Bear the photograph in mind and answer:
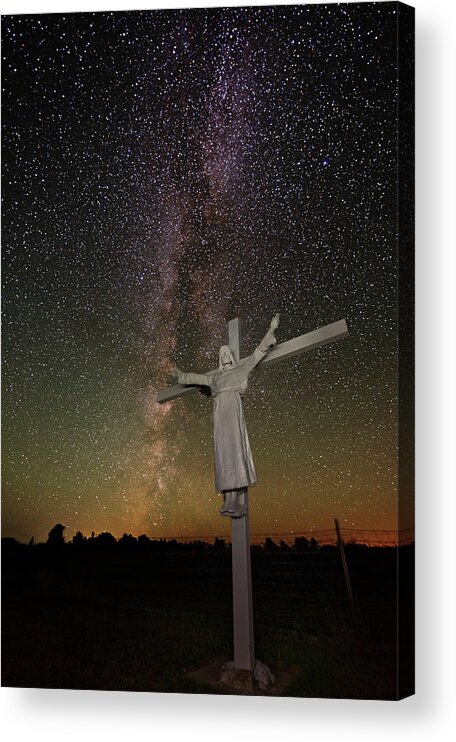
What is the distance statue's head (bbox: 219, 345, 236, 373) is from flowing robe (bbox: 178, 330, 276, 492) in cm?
1

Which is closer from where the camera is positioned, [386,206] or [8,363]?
[386,206]

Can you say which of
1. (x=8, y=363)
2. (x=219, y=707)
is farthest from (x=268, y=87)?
(x=219, y=707)

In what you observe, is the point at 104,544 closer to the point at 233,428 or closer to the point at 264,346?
the point at 233,428

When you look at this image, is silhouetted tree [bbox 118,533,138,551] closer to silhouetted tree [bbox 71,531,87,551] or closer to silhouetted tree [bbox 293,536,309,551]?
silhouetted tree [bbox 71,531,87,551]

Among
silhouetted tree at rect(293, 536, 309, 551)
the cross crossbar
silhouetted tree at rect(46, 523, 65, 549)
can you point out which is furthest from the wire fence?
the cross crossbar

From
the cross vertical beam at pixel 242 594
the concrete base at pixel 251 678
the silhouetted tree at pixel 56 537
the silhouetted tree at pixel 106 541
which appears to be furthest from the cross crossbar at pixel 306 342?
the concrete base at pixel 251 678

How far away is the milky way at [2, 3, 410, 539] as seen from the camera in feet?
19.0

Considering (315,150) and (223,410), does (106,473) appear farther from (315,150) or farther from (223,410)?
(315,150)

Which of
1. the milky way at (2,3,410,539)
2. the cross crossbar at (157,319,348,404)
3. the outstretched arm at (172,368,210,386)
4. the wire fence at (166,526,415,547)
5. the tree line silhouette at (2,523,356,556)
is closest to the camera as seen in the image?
the cross crossbar at (157,319,348,404)

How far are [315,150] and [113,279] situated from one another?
106 cm

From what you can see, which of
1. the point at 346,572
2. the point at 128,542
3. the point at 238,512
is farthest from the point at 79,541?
the point at 346,572

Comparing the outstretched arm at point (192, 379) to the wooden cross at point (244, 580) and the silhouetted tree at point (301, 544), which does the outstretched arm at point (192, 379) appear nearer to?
the wooden cross at point (244, 580)

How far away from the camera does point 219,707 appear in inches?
229

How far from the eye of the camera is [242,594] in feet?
18.8
